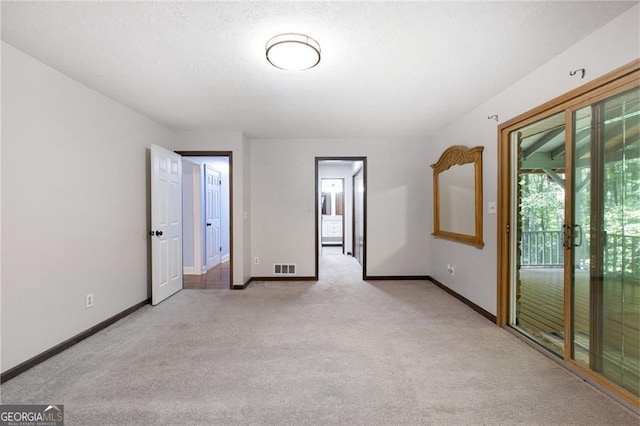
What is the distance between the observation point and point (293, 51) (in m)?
1.88

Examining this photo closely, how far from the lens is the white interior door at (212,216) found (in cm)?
562

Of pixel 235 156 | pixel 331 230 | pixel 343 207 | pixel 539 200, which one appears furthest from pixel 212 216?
pixel 539 200

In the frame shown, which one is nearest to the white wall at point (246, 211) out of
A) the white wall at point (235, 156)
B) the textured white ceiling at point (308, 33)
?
the white wall at point (235, 156)

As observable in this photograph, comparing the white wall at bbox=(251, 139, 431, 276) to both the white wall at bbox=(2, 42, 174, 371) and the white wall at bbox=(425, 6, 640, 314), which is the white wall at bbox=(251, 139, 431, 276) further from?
the white wall at bbox=(2, 42, 174, 371)

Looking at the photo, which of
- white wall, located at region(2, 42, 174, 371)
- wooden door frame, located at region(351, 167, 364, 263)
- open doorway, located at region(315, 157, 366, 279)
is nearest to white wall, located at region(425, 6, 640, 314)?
open doorway, located at region(315, 157, 366, 279)

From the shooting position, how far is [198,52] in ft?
6.66

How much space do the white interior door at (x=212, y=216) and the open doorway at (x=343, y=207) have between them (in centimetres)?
225

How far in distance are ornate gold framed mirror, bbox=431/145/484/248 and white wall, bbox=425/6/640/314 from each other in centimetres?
10

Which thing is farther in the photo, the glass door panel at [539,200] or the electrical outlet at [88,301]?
the electrical outlet at [88,301]

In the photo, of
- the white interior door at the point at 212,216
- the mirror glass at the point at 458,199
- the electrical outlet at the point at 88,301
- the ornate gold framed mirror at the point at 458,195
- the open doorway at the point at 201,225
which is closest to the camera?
the electrical outlet at the point at 88,301

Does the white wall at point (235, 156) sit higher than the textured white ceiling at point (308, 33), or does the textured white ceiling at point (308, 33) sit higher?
the textured white ceiling at point (308, 33)

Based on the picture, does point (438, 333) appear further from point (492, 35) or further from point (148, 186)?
point (148, 186)

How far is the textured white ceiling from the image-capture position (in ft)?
5.28

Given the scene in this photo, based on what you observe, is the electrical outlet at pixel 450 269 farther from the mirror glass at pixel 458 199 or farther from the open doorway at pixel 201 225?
the open doorway at pixel 201 225
